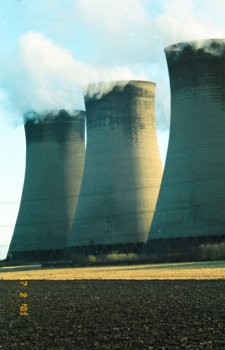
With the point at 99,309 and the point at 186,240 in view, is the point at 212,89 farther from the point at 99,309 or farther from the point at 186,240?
the point at 99,309

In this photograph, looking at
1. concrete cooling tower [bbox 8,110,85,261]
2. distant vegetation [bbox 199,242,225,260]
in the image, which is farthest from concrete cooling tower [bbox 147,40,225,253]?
concrete cooling tower [bbox 8,110,85,261]

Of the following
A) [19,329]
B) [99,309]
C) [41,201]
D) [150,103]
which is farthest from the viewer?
[41,201]

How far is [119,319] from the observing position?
36.5 feet

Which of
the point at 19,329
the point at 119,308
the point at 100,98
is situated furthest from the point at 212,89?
the point at 19,329

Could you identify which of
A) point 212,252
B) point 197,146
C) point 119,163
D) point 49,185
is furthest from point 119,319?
point 49,185

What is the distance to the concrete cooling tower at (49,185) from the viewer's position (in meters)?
50.7

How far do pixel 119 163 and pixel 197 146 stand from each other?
913cm

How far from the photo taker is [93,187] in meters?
44.6

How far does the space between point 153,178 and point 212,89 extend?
9889 mm

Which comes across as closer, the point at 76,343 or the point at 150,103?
the point at 76,343

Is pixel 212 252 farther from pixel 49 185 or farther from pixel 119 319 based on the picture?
pixel 119 319

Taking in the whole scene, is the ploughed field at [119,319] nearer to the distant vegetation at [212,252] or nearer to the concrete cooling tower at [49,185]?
the distant vegetation at [212,252]

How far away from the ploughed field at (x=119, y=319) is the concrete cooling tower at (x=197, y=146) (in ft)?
61.6

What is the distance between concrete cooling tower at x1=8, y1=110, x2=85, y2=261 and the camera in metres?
50.7
